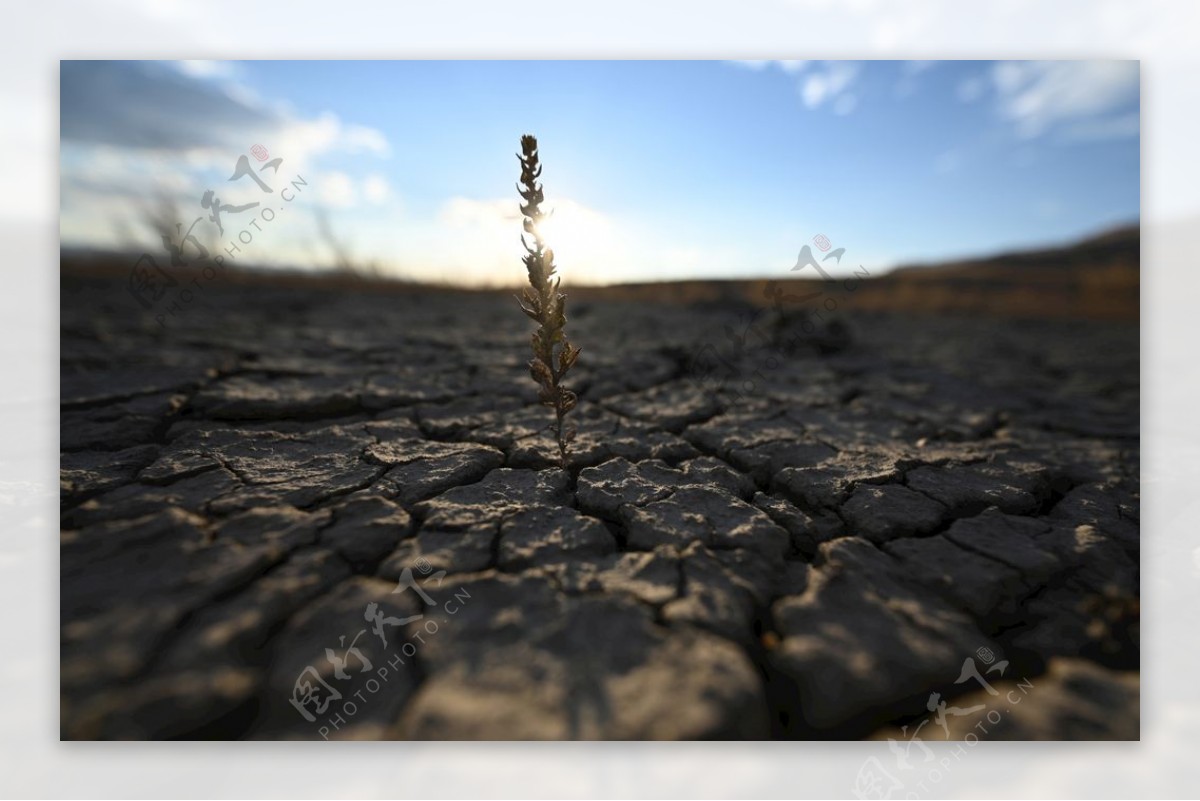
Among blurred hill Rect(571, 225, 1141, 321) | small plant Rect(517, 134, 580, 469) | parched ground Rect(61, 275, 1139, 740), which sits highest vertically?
blurred hill Rect(571, 225, 1141, 321)

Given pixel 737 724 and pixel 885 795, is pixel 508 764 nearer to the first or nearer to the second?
pixel 737 724

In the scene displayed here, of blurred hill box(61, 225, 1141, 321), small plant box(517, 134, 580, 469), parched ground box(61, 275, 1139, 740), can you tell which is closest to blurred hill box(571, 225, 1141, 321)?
blurred hill box(61, 225, 1141, 321)

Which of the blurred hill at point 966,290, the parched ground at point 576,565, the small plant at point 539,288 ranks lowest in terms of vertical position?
the parched ground at point 576,565

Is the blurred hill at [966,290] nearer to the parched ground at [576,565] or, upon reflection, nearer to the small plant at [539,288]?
the parched ground at [576,565]

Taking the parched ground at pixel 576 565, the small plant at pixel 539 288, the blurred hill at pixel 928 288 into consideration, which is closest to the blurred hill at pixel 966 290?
the blurred hill at pixel 928 288

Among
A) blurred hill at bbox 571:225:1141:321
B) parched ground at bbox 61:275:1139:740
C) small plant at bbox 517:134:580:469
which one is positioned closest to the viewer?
parched ground at bbox 61:275:1139:740

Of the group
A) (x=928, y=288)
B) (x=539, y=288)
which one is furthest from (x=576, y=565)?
(x=928, y=288)

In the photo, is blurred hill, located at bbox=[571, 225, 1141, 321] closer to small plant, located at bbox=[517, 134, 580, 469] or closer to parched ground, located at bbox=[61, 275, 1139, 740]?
parched ground, located at bbox=[61, 275, 1139, 740]

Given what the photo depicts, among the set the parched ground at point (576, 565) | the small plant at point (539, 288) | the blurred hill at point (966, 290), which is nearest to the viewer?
the parched ground at point (576, 565)

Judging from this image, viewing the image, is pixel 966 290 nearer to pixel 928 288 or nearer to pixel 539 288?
pixel 928 288
